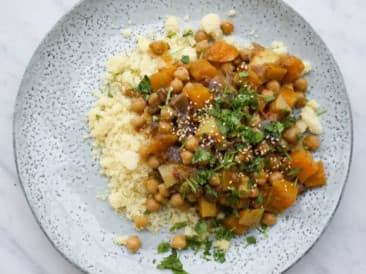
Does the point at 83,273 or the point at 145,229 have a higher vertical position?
the point at 145,229

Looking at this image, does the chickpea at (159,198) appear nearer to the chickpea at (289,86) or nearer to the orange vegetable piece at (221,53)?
the orange vegetable piece at (221,53)

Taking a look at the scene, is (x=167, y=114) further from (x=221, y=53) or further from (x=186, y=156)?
(x=221, y=53)

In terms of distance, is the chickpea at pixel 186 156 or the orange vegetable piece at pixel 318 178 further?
the orange vegetable piece at pixel 318 178

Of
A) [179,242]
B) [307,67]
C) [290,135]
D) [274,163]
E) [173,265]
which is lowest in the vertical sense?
[173,265]

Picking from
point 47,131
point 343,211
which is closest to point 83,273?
point 47,131

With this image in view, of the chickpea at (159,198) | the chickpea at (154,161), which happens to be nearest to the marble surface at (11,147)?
the chickpea at (159,198)

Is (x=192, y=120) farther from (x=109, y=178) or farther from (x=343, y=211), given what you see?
(x=343, y=211)

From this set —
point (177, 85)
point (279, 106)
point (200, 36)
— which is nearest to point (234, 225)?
point (279, 106)
